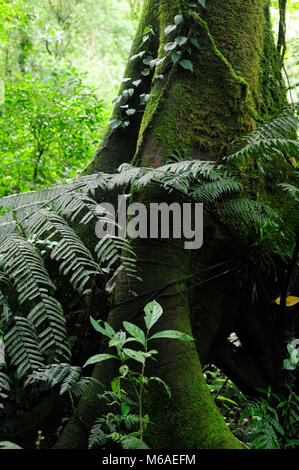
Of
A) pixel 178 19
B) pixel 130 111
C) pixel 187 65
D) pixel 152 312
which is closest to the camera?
pixel 152 312

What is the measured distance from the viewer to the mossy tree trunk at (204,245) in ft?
5.87

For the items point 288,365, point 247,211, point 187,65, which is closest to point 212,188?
point 247,211

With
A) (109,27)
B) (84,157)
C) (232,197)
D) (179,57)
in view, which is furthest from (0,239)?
(109,27)

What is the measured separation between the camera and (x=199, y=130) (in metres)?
2.44

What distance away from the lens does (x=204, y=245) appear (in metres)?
2.29

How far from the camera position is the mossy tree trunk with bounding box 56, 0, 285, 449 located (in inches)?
70.5

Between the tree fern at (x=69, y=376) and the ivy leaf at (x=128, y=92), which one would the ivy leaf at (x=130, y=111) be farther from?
the tree fern at (x=69, y=376)

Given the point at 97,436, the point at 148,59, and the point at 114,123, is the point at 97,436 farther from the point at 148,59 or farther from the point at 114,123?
the point at 148,59

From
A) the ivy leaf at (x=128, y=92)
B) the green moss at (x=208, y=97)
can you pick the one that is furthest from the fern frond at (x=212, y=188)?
the ivy leaf at (x=128, y=92)

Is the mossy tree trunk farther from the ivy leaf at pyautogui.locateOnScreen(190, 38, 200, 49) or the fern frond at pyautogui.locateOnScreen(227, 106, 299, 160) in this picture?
the fern frond at pyautogui.locateOnScreen(227, 106, 299, 160)

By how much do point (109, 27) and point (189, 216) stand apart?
17.6 metres

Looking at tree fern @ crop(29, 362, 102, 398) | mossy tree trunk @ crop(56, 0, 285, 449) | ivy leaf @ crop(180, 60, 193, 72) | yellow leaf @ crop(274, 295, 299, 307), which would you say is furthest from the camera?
ivy leaf @ crop(180, 60, 193, 72)

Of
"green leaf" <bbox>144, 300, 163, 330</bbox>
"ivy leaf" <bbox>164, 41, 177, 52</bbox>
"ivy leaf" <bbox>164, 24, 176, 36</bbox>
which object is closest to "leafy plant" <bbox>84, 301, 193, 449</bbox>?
"green leaf" <bbox>144, 300, 163, 330</bbox>
